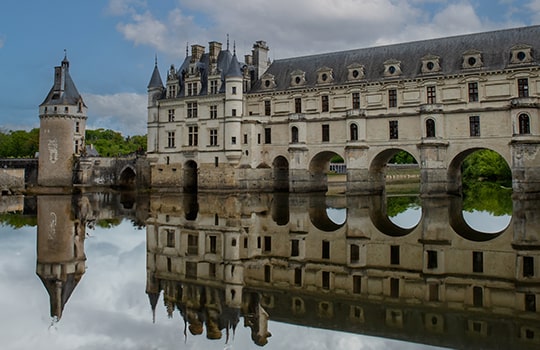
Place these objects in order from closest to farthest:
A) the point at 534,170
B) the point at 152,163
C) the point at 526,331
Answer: the point at 526,331 < the point at 534,170 < the point at 152,163

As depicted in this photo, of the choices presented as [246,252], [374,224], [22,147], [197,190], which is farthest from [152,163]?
[22,147]

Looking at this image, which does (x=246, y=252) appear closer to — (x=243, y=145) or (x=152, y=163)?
(x=243, y=145)

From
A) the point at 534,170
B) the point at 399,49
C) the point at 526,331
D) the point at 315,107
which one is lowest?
the point at 526,331

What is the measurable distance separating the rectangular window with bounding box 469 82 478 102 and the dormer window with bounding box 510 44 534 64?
2402mm

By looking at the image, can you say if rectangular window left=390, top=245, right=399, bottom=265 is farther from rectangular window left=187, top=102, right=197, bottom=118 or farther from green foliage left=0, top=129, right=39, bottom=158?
green foliage left=0, top=129, right=39, bottom=158

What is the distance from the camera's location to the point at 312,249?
15.0 meters

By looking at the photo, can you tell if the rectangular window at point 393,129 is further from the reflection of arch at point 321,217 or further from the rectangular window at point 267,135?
the rectangular window at point 267,135

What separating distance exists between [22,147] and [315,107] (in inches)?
2207

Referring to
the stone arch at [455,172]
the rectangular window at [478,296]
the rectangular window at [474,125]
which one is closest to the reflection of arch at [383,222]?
the stone arch at [455,172]

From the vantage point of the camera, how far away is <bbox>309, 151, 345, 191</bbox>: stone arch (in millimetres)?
38750

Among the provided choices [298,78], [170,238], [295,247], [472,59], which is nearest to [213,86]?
[298,78]

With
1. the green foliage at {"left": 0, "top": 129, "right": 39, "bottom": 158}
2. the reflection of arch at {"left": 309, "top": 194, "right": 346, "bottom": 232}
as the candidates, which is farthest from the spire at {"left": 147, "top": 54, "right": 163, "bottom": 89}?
the green foliage at {"left": 0, "top": 129, "right": 39, "bottom": 158}

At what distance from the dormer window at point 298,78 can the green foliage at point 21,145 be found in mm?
50964

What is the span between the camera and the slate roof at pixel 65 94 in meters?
44.4
